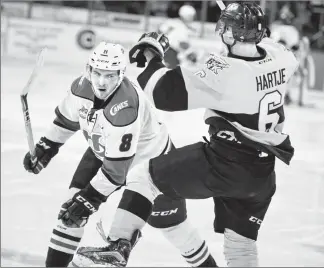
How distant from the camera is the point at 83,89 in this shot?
8.93ft

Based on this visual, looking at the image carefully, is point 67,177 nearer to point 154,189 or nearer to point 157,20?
point 154,189

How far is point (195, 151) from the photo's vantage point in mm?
2381

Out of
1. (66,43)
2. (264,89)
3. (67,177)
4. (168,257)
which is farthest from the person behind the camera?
(66,43)

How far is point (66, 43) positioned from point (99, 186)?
24.3ft

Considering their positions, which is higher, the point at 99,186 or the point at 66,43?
the point at 99,186

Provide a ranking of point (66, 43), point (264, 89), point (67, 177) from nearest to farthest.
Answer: point (264, 89)
point (67, 177)
point (66, 43)

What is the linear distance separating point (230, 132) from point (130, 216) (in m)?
0.37

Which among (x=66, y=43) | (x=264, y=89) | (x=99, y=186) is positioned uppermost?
(x=264, y=89)

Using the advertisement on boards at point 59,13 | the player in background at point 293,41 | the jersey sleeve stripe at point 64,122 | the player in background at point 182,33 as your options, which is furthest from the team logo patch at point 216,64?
the advertisement on boards at point 59,13

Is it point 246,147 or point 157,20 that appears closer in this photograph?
point 246,147

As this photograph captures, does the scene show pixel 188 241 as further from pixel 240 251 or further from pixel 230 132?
pixel 230 132

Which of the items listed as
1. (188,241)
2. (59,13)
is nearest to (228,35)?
(188,241)

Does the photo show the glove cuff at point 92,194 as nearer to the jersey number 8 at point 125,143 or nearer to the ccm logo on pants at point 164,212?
the jersey number 8 at point 125,143

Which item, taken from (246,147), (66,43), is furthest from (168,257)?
(66,43)
